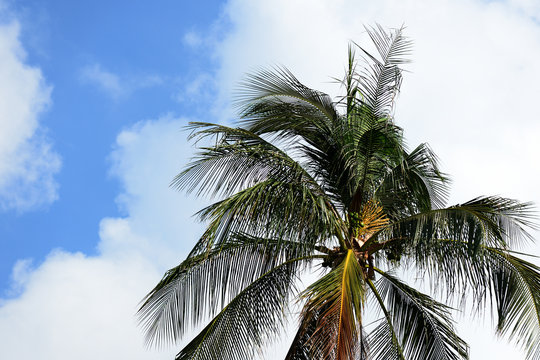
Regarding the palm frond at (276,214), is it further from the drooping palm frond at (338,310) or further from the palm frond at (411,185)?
the palm frond at (411,185)

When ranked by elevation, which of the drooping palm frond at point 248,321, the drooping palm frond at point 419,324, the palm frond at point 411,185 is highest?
the palm frond at point 411,185

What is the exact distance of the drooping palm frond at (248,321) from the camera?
428 inches

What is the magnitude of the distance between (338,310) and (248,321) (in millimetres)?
2353

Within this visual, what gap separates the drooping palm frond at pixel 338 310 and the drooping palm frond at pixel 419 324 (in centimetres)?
183

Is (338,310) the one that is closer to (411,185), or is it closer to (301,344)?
(301,344)

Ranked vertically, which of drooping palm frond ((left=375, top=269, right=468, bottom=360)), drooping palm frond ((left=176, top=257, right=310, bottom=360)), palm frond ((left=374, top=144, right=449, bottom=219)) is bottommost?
drooping palm frond ((left=375, top=269, right=468, bottom=360))

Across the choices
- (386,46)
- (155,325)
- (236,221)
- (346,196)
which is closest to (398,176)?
(346,196)

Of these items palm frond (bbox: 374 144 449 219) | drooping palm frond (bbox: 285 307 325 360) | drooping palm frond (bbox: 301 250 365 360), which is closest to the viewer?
drooping palm frond (bbox: 301 250 365 360)

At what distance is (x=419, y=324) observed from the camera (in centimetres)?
1118

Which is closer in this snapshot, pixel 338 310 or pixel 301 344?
pixel 338 310

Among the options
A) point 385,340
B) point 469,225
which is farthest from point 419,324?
point 469,225

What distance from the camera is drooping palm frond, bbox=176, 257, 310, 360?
1088 centimetres

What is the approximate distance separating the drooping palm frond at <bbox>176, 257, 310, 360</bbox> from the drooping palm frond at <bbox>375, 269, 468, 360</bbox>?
4.67 feet

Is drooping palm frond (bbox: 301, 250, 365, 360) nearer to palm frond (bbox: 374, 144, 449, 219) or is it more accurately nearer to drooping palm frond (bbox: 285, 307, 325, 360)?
drooping palm frond (bbox: 285, 307, 325, 360)
